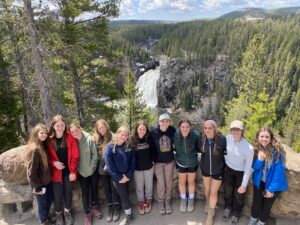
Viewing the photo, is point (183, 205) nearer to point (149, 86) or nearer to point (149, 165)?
point (149, 165)

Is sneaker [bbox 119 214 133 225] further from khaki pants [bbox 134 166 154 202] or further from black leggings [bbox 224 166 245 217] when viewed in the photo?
black leggings [bbox 224 166 245 217]

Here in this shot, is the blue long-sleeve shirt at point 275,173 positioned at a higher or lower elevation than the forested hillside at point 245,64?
higher

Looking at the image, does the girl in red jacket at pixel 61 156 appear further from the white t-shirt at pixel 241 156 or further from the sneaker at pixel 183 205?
the white t-shirt at pixel 241 156

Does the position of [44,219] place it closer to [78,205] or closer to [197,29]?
[78,205]

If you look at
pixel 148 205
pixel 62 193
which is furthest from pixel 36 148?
pixel 148 205

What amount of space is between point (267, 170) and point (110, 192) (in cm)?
316

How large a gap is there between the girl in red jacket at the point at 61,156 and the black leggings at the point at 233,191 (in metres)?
2.99

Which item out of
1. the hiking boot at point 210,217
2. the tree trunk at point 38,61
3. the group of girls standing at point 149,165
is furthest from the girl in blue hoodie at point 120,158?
the tree trunk at point 38,61

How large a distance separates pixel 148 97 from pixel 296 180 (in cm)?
7209

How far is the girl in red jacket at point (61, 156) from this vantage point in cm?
526

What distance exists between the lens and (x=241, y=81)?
26.0 m

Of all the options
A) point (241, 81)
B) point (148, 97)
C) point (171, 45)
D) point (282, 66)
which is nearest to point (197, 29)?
point (171, 45)

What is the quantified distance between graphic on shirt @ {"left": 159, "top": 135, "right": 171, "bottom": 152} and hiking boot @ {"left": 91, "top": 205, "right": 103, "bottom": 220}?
194 centimetres

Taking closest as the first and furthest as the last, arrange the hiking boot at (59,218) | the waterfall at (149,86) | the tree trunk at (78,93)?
the hiking boot at (59,218), the tree trunk at (78,93), the waterfall at (149,86)
